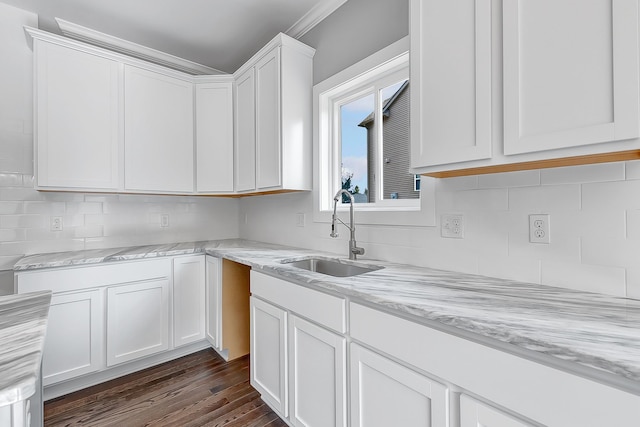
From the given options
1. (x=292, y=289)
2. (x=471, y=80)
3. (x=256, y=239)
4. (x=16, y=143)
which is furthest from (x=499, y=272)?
(x=16, y=143)

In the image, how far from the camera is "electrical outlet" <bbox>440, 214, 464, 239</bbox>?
1.47 metres

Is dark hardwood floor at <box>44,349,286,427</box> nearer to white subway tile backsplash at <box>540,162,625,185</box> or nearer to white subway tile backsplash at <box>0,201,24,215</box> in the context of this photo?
white subway tile backsplash at <box>0,201,24,215</box>

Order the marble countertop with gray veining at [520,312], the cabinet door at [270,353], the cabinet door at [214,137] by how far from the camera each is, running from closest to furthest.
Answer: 1. the marble countertop with gray veining at [520,312]
2. the cabinet door at [270,353]
3. the cabinet door at [214,137]

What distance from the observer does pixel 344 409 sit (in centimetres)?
127

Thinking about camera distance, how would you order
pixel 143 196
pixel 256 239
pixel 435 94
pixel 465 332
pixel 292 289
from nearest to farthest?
pixel 465 332, pixel 435 94, pixel 292 289, pixel 143 196, pixel 256 239

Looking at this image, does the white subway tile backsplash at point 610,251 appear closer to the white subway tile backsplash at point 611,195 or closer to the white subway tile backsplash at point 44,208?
the white subway tile backsplash at point 611,195

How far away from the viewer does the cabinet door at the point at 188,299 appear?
7.84 feet

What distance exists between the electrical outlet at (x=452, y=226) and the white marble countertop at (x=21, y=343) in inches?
59.7

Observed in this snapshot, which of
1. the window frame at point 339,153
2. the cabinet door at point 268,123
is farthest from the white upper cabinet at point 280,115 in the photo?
the window frame at point 339,153

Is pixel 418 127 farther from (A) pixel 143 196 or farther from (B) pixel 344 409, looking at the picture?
(A) pixel 143 196

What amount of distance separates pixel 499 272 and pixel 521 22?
3.12 feet

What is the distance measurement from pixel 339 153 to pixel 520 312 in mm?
1638

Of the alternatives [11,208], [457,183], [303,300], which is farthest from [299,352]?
[11,208]

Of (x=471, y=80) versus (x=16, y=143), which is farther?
(x=16, y=143)
